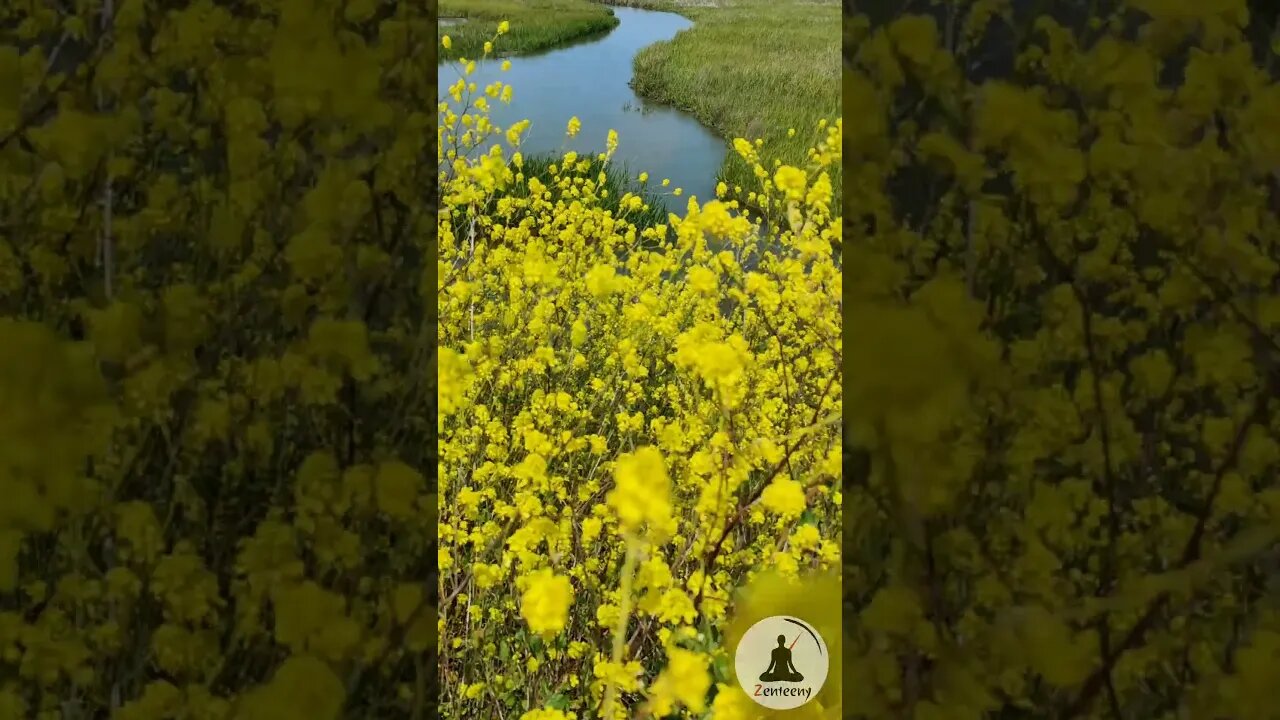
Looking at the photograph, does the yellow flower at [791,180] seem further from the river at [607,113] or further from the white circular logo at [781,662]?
the white circular logo at [781,662]

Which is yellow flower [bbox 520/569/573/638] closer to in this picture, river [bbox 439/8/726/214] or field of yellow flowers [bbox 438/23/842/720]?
field of yellow flowers [bbox 438/23/842/720]

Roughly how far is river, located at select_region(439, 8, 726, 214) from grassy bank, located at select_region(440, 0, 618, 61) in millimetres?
13

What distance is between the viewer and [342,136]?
92 cm

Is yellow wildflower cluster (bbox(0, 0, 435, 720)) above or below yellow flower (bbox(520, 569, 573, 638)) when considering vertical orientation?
above

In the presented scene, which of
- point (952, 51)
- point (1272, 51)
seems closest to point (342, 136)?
point (952, 51)

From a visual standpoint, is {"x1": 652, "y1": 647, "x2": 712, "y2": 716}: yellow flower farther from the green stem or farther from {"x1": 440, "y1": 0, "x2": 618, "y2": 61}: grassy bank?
{"x1": 440, "y1": 0, "x2": 618, "y2": 61}: grassy bank

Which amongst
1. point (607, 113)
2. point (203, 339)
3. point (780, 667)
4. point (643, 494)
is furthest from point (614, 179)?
point (780, 667)

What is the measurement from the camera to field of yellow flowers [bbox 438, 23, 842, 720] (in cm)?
95

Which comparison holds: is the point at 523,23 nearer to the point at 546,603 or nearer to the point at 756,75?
the point at 756,75

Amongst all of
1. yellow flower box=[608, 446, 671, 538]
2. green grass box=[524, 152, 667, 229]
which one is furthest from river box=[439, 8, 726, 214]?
yellow flower box=[608, 446, 671, 538]

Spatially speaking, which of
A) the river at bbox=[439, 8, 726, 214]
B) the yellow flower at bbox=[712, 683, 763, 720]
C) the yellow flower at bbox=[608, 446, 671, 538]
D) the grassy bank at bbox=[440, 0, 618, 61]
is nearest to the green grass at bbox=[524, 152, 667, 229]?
the river at bbox=[439, 8, 726, 214]

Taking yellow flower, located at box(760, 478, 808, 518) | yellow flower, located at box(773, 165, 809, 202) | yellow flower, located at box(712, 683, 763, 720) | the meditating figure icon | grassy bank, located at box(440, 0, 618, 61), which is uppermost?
grassy bank, located at box(440, 0, 618, 61)

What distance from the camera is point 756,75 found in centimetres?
104

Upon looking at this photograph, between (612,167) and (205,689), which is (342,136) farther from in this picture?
(205,689)
